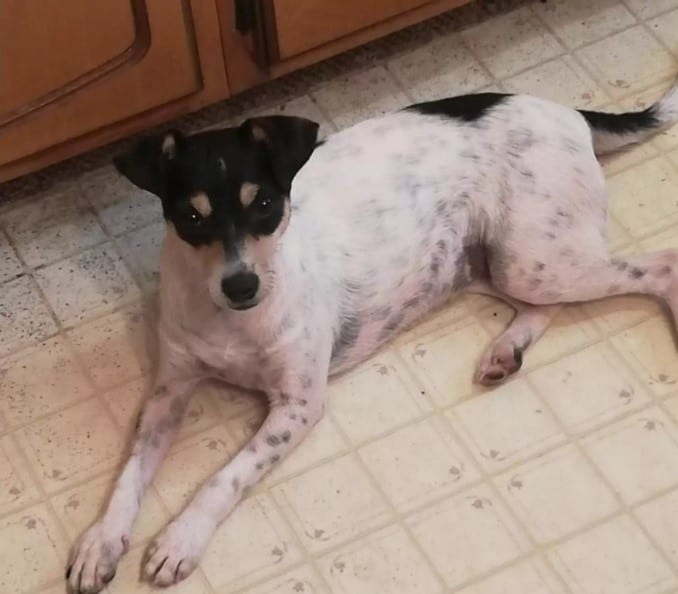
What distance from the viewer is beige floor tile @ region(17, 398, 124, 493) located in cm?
214

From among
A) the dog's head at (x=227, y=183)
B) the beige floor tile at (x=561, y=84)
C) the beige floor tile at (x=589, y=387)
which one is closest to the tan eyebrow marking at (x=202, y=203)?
the dog's head at (x=227, y=183)

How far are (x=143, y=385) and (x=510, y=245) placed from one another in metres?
0.67

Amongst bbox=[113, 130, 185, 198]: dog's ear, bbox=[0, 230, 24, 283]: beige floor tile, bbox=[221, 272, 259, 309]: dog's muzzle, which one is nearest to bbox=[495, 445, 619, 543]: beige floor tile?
bbox=[221, 272, 259, 309]: dog's muzzle

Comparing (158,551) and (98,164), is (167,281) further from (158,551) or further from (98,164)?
(98,164)

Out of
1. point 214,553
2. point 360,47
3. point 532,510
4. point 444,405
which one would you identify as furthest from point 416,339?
point 360,47

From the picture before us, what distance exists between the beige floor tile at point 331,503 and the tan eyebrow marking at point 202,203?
52cm

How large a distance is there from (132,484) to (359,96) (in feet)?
3.27

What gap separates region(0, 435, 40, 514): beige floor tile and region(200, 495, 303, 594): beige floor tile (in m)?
0.32

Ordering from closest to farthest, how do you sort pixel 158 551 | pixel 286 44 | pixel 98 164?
1. pixel 158 551
2. pixel 286 44
3. pixel 98 164

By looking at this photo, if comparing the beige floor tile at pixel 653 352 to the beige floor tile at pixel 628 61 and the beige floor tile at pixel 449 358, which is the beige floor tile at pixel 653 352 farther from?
the beige floor tile at pixel 628 61

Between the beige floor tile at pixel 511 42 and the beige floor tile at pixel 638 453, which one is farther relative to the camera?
the beige floor tile at pixel 511 42

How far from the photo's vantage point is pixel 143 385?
225 centimetres

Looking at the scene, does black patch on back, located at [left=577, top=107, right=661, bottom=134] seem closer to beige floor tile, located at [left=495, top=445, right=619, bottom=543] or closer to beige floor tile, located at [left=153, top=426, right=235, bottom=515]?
beige floor tile, located at [left=495, top=445, right=619, bottom=543]

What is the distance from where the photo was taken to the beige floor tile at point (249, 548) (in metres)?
2.01
